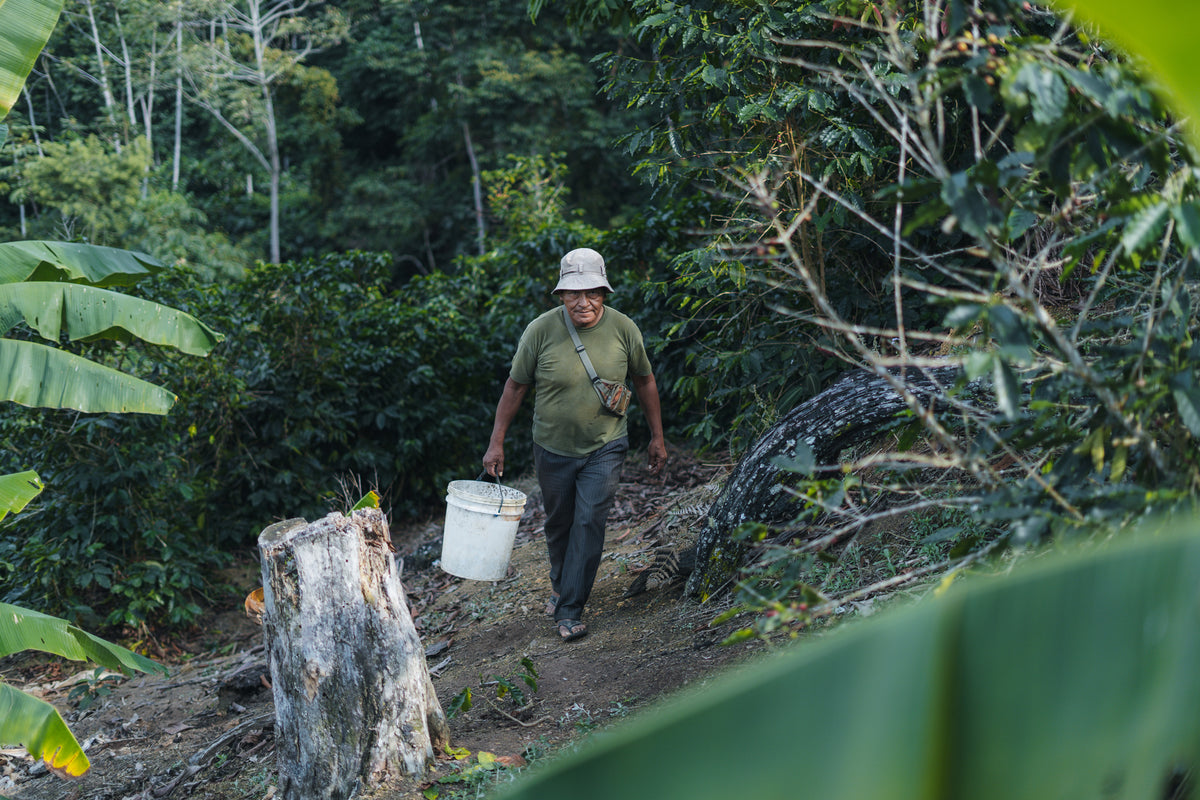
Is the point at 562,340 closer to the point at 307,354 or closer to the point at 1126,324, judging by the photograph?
the point at 1126,324

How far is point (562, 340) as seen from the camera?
4.75 m

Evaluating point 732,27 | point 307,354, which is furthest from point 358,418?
point 732,27

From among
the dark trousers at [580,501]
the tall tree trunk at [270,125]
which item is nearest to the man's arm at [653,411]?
the dark trousers at [580,501]

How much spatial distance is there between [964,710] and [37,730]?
3.77 meters

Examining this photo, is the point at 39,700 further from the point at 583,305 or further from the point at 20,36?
the point at 20,36

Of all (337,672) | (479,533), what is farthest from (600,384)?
(337,672)

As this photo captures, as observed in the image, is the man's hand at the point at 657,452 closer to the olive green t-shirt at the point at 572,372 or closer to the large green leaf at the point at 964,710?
the olive green t-shirt at the point at 572,372

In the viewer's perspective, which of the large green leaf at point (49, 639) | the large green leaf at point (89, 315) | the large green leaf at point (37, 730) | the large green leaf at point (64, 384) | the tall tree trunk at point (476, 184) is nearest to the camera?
the large green leaf at point (37, 730)

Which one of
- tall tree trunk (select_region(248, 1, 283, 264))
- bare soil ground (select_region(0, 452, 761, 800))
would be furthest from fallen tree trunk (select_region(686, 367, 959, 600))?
tall tree trunk (select_region(248, 1, 283, 264))

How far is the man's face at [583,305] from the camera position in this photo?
4641mm

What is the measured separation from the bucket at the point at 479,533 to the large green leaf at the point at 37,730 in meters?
1.79

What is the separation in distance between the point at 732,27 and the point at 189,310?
4891 mm

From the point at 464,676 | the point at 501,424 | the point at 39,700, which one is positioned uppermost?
the point at 501,424

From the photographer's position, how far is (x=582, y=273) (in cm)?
461
